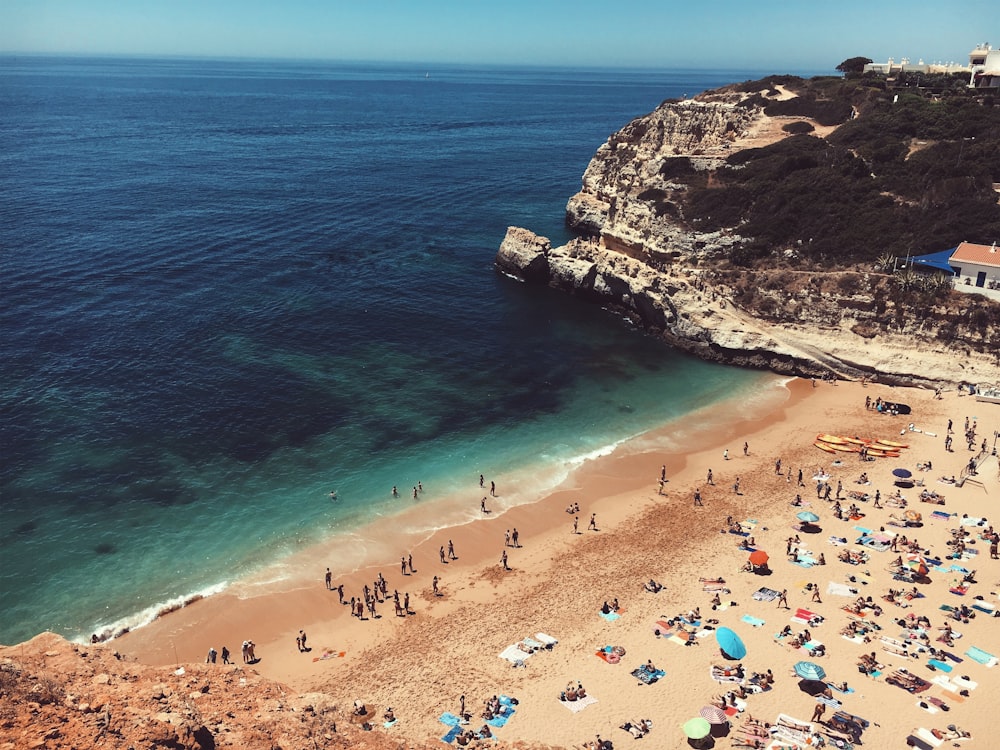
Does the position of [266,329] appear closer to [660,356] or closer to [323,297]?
[323,297]

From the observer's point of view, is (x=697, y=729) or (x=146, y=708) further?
(x=697, y=729)

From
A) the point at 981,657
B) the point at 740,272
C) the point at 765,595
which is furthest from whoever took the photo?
the point at 740,272

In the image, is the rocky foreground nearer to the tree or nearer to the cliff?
the cliff

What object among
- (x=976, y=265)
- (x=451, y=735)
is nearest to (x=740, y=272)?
(x=976, y=265)

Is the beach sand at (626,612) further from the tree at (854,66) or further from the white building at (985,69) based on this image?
the tree at (854,66)

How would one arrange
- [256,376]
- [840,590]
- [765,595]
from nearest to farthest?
[765,595] → [840,590] → [256,376]

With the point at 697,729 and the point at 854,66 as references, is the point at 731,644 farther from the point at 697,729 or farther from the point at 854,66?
the point at 854,66

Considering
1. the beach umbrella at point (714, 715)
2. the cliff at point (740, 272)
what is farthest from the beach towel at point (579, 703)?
the cliff at point (740, 272)
